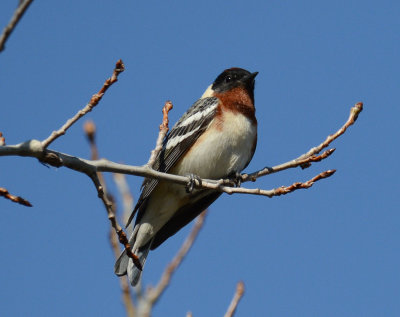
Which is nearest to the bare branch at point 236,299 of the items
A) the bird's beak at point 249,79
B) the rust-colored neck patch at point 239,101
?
the rust-colored neck patch at point 239,101

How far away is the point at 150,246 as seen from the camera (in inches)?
338

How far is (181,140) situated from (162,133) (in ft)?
7.09

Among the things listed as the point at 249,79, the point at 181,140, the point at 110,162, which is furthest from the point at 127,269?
the point at 249,79

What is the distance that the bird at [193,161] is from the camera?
321 inches

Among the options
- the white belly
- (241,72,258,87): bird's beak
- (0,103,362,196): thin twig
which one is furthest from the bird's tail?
(241,72,258,87): bird's beak

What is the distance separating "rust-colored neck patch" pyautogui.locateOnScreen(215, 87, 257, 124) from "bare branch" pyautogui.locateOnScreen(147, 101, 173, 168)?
2063 mm

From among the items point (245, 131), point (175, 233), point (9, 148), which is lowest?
point (9, 148)

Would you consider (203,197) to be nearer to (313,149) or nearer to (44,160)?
(313,149)

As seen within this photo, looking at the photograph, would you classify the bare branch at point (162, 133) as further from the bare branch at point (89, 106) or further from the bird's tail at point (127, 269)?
the bird's tail at point (127, 269)

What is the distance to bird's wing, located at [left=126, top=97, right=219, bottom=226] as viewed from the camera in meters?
8.25

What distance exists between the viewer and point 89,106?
16.8 feet

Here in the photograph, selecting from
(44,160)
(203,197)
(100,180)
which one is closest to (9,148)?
(44,160)

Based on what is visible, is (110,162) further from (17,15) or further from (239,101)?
(239,101)

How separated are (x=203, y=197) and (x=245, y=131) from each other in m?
1.18
